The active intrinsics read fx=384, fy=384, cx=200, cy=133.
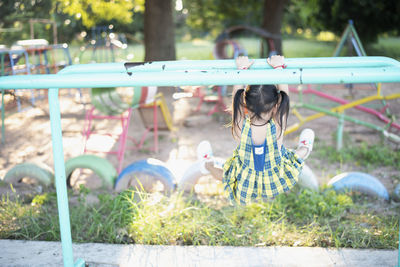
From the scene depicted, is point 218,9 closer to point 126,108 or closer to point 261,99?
point 126,108

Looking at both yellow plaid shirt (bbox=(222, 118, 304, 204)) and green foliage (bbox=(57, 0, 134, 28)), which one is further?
green foliage (bbox=(57, 0, 134, 28))

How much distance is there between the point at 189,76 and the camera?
5.57 ft

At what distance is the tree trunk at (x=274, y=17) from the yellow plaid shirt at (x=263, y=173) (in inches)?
341

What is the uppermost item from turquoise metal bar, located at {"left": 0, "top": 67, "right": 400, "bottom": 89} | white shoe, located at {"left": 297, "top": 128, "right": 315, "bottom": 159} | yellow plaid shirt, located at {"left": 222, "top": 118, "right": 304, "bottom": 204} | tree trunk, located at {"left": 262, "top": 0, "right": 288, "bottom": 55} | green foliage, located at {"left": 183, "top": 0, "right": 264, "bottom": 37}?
green foliage, located at {"left": 183, "top": 0, "right": 264, "bottom": 37}

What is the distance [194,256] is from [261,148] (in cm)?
79

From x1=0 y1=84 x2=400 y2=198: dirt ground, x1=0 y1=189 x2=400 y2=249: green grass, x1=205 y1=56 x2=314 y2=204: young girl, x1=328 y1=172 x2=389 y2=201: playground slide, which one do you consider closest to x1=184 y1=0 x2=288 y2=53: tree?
x1=0 y1=84 x2=400 y2=198: dirt ground

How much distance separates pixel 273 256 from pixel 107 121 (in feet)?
14.9

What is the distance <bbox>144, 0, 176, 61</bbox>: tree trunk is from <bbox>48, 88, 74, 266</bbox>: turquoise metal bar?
5.79 meters

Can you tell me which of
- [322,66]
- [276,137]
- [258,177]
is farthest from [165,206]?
[322,66]

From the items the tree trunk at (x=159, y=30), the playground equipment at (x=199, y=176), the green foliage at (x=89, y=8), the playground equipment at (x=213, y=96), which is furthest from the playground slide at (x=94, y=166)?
the green foliage at (x=89, y=8)

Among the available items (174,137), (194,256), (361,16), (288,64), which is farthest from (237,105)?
(361,16)

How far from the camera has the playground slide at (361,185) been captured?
3.24m

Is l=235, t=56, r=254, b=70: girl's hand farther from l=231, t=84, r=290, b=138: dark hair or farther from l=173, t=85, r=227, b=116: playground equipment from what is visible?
l=173, t=85, r=227, b=116: playground equipment

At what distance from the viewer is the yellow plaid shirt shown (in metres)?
2.20
